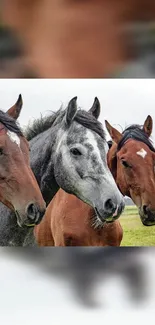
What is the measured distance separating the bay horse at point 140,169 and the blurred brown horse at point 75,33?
12.2 inches

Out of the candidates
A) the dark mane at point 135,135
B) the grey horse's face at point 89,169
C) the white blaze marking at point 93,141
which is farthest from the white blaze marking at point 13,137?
the dark mane at point 135,135

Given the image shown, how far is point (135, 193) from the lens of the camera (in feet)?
10.2

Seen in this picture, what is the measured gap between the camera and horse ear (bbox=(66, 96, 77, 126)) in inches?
123

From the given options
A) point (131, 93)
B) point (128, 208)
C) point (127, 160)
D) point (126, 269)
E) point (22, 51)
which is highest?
point (22, 51)

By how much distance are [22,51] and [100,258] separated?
1044 mm

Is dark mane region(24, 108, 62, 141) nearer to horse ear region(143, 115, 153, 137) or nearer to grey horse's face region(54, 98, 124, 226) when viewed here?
grey horse's face region(54, 98, 124, 226)

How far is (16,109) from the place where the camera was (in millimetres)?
3123

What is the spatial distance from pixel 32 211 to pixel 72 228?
21 centimetres

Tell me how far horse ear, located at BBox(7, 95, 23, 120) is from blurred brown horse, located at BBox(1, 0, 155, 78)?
167 millimetres

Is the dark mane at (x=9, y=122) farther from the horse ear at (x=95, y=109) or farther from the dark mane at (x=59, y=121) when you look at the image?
the horse ear at (x=95, y=109)

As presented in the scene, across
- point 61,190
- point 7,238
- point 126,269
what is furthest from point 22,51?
point 126,269

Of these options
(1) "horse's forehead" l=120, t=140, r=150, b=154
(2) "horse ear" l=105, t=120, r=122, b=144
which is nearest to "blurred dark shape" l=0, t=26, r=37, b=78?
(2) "horse ear" l=105, t=120, r=122, b=144

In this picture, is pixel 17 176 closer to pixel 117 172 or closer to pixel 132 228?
pixel 117 172

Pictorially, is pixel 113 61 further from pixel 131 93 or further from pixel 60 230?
pixel 60 230
